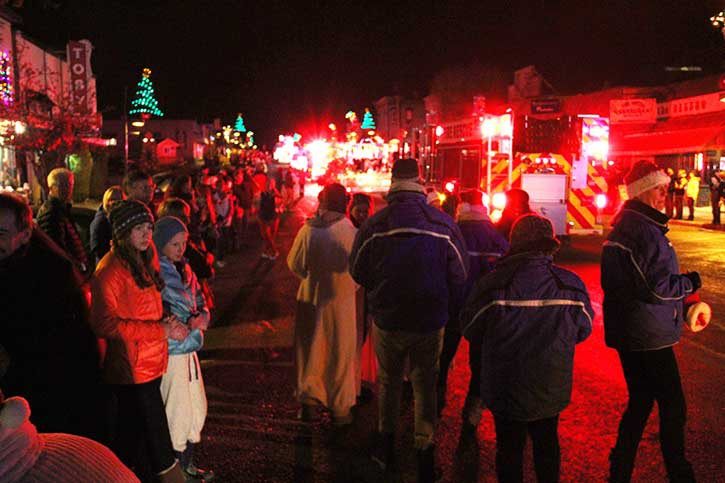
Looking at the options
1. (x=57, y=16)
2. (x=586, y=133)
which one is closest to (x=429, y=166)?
(x=586, y=133)

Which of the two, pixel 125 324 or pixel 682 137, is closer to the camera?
pixel 125 324

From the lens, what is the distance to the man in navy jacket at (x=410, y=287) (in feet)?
14.3

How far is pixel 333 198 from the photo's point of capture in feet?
17.6

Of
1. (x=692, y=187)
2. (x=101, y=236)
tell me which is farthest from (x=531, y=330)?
(x=692, y=187)

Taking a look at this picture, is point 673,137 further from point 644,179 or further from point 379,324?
point 379,324

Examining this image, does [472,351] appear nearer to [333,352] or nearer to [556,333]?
[333,352]

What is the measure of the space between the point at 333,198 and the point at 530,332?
2322 millimetres

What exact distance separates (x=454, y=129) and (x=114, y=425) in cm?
1326

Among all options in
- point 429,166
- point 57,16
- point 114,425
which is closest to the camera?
point 114,425

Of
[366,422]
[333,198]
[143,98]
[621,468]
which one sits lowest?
[366,422]

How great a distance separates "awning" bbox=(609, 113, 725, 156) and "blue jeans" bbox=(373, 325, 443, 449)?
75.1ft

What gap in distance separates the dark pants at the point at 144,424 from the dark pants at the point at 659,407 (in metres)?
2.67

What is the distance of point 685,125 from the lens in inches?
1083

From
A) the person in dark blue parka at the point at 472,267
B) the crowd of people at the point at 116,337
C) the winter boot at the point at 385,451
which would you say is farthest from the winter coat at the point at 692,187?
the crowd of people at the point at 116,337
